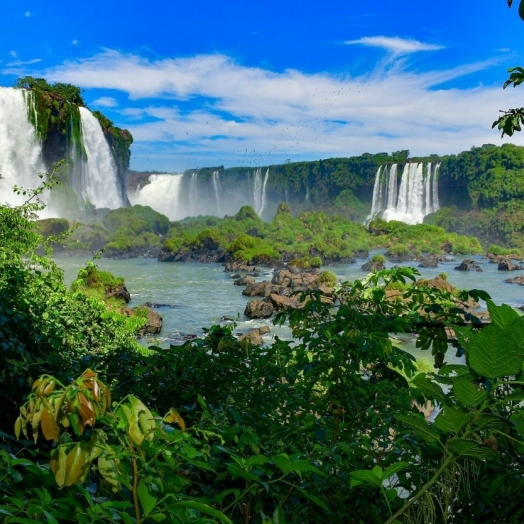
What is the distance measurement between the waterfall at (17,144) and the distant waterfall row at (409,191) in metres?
29.9

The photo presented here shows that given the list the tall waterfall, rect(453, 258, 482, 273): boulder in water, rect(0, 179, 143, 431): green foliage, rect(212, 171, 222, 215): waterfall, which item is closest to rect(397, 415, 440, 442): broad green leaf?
rect(0, 179, 143, 431): green foliage

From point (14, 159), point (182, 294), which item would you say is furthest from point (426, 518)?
point (14, 159)

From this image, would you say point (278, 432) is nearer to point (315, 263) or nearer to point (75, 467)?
point (75, 467)

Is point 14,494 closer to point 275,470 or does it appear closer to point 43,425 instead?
point 43,425

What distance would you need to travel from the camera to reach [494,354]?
0.67 meters

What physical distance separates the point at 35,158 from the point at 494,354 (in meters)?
36.3

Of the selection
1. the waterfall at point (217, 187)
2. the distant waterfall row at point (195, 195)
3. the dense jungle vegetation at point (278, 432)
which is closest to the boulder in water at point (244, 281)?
the dense jungle vegetation at point (278, 432)

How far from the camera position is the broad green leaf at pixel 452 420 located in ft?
2.48

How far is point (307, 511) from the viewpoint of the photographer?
1188 mm

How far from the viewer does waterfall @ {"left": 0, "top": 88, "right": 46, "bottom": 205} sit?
99.8 feet

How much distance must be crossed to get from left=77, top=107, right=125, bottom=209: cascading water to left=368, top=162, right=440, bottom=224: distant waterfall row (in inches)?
943

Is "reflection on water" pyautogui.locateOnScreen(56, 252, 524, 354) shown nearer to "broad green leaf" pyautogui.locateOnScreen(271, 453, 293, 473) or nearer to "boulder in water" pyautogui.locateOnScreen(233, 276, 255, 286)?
"boulder in water" pyautogui.locateOnScreen(233, 276, 255, 286)

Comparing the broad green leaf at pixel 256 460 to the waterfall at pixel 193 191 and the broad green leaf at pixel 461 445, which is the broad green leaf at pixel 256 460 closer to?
the broad green leaf at pixel 461 445

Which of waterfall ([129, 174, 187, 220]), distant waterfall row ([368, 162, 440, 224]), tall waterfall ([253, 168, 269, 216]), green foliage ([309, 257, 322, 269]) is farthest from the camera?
tall waterfall ([253, 168, 269, 216])
